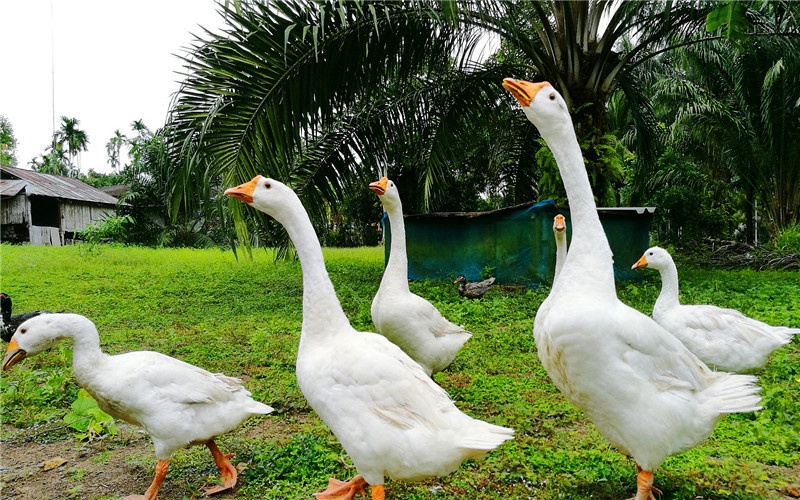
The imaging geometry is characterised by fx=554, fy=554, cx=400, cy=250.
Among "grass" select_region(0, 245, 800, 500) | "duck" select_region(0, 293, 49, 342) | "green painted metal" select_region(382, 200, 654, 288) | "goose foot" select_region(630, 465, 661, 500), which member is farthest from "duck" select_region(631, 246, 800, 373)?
"duck" select_region(0, 293, 49, 342)

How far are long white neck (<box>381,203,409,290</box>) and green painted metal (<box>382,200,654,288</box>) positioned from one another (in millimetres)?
4245

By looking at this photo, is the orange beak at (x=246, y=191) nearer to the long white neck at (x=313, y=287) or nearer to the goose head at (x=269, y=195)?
the goose head at (x=269, y=195)

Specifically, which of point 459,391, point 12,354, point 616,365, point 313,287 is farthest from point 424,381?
point 12,354

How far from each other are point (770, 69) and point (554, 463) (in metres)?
13.3

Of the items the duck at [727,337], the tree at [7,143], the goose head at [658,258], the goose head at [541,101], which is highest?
the tree at [7,143]

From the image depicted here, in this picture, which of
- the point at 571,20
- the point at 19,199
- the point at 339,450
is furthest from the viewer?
the point at 19,199

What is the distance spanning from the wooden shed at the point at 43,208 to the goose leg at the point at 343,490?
74.9ft

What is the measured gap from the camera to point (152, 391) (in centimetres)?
296

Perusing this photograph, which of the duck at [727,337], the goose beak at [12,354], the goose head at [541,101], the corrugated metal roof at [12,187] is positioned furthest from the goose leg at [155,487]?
the corrugated metal roof at [12,187]

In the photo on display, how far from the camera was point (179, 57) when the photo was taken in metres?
6.59

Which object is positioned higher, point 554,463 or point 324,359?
point 324,359

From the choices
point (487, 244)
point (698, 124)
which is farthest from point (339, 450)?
point (698, 124)

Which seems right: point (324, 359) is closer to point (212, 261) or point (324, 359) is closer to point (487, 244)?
point (487, 244)

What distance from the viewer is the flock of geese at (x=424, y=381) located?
8.14 feet
